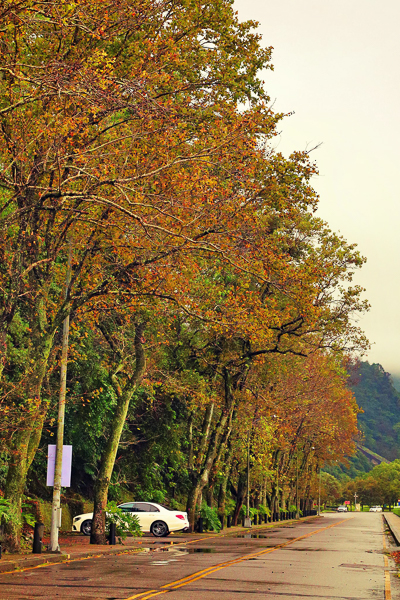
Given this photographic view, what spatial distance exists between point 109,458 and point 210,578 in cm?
1148

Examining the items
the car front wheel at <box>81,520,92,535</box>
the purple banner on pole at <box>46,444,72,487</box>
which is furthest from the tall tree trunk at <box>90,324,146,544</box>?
the car front wheel at <box>81,520,92,535</box>

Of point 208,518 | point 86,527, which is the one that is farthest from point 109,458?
point 208,518

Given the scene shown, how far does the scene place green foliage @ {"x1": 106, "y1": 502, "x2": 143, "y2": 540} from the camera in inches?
1059

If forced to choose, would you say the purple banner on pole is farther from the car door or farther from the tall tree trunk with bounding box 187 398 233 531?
the tall tree trunk with bounding box 187 398 233 531

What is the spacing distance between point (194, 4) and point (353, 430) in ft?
202

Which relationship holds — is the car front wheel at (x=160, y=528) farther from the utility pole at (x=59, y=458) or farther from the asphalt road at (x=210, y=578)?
the utility pole at (x=59, y=458)

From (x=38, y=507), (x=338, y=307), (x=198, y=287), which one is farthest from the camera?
(x=338, y=307)

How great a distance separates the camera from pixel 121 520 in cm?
2741

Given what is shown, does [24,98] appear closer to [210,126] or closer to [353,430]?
[210,126]

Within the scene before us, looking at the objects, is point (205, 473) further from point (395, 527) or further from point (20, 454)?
point (20, 454)

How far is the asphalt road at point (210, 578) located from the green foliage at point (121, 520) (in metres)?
3.96

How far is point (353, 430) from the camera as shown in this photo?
7562 centimetres

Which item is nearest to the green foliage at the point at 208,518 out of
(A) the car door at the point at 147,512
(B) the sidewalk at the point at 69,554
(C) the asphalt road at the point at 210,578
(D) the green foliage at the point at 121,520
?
(A) the car door at the point at 147,512

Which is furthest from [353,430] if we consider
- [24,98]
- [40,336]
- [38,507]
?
[24,98]
